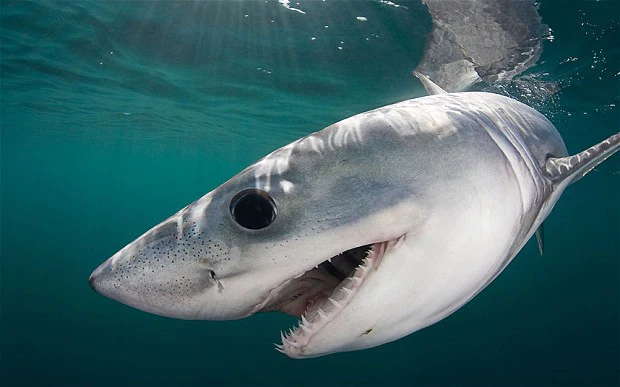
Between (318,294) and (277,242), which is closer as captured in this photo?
(277,242)

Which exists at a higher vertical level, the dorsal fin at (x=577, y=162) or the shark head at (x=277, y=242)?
the dorsal fin at (x=577, y=162)

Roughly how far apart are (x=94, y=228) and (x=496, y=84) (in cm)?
5004

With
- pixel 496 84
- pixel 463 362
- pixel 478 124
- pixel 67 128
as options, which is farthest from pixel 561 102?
pixel 67 128

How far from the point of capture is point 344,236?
1.63 metres

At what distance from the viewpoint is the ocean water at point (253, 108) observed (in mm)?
10430

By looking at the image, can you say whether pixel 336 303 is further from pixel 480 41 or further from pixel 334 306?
pixel 480 41

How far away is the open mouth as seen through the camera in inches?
65.1

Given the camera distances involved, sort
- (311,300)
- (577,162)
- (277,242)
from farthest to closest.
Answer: (577,162), (311,300), (277,242)

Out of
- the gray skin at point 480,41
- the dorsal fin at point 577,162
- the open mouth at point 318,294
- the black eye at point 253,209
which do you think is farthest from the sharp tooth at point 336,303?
the gray skin at point 480,41

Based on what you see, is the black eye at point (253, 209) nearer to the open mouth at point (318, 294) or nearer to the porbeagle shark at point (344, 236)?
the porbeagle shark at point (344, 236)

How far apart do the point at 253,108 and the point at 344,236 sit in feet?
60.4

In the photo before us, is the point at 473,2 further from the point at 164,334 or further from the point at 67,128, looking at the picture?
the point at 67,128

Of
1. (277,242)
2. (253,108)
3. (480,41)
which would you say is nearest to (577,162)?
(277,242)

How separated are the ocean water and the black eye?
843 cm
